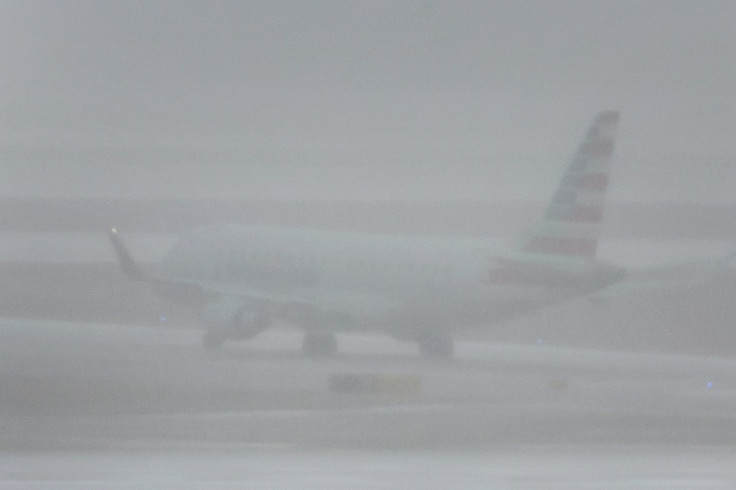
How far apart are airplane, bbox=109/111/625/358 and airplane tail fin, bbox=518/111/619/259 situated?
0.06ft

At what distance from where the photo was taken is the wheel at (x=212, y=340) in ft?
90.8

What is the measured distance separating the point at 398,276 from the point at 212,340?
410 cm

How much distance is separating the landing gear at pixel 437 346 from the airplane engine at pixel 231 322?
11.0ft

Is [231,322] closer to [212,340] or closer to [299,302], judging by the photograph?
[212,340]

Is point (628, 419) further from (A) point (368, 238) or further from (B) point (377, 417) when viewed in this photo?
(A) point (368, 238)

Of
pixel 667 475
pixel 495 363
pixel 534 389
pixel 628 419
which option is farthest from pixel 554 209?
pixel 667 475

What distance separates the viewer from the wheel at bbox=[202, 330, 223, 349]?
27672 millimetres

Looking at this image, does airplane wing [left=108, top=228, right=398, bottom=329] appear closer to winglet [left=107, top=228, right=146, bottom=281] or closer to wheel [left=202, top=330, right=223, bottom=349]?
winglet [left=107, top=228, right=146, bottom=281]

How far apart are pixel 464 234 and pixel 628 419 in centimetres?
1491

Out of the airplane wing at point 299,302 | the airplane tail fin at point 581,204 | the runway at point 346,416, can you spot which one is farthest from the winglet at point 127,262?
the airplane tail fin at point 581,204

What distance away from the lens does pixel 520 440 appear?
13.4 m

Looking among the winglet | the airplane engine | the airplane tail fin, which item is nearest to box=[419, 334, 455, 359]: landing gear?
the airplane tail fin

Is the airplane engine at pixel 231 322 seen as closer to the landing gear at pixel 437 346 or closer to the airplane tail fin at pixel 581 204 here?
the landing gear at pixel 437 346

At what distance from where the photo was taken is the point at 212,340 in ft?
91.0
